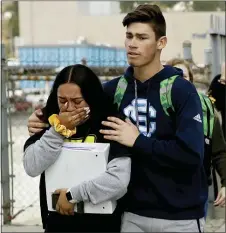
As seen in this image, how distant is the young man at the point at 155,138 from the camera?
230 centimetres

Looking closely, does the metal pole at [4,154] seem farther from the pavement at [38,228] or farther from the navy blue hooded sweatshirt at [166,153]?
the navy blue hooded sweatshirt at [166,153]

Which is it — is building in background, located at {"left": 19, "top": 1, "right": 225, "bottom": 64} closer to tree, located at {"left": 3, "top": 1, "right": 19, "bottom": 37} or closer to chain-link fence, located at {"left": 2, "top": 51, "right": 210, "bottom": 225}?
tree, located at {"left": 3, "top": 1, "right": 19, "bottom": 37}

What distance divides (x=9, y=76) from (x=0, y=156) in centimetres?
81

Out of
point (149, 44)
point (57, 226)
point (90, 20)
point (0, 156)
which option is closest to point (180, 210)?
point (57, 226)

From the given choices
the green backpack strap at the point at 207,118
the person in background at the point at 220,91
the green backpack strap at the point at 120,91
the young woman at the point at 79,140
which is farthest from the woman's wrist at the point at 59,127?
the person in background at the point at 220,91

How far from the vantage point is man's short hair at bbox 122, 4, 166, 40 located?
236 cm

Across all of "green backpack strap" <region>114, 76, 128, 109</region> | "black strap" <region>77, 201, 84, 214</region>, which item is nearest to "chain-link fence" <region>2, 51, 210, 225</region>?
"green backpack strap" <region>114, 76, 128, 109</region>

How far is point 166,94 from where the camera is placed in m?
2.35

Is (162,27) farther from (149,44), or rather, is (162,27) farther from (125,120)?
(125,120)

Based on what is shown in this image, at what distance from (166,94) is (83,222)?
2.10 ft

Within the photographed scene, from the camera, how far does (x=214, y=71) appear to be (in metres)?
5.98

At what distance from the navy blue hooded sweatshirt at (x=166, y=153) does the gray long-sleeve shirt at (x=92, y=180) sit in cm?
9

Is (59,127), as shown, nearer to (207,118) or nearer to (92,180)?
(92,180)

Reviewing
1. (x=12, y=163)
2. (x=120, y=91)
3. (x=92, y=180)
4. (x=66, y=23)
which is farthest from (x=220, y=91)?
(x=66, y=23)
